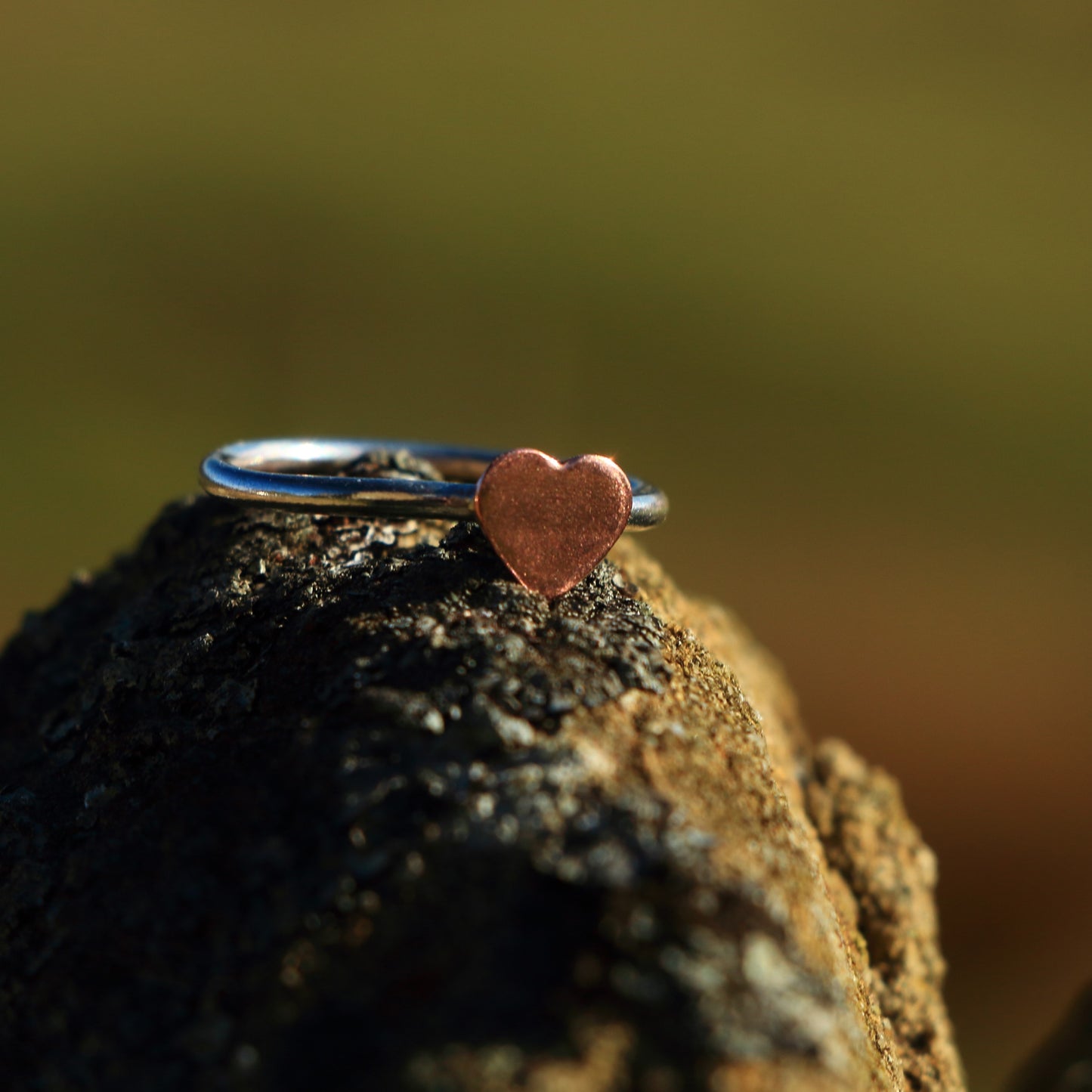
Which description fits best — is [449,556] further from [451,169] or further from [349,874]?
[451,169]

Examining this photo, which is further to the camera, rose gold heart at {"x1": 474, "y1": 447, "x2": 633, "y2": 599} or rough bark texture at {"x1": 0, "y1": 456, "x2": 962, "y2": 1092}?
rose gold heart at {"x1": 474, "y1": 447, "x2": 633, "y2": 599}

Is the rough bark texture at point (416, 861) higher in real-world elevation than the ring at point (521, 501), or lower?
lower

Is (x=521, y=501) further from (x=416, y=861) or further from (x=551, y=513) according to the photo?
(x=416, y=861)

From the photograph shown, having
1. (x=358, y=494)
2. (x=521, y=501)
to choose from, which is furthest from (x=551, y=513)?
(x=358, y=494)

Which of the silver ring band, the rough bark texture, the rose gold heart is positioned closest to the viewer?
the rough bark texture

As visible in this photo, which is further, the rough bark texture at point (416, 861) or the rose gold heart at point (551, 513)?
the rose gold heart at point (551, 513)

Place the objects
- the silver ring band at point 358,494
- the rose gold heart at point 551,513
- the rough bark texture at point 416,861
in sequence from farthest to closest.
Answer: the silver ring band at point 358,494, the rose gold heart at point 551,513, the rough bark texture at point 416,861
